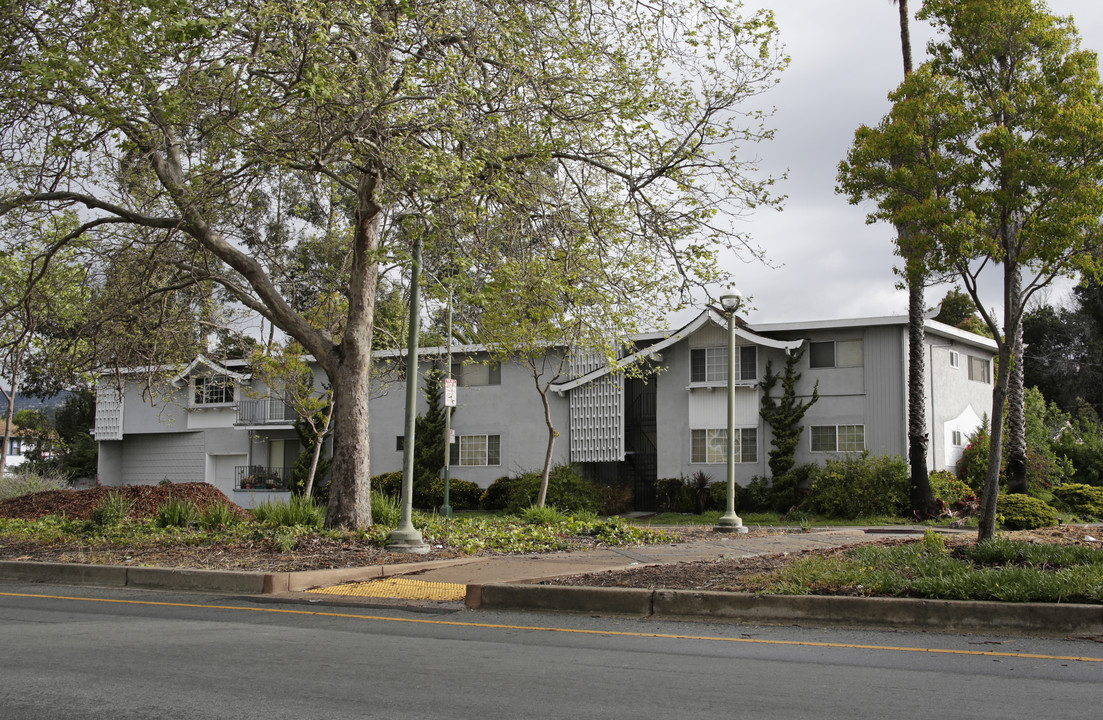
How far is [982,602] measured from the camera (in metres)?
8.12

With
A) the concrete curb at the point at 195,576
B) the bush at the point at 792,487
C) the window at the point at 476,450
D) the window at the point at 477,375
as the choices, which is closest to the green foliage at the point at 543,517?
the concrete curb at the point at 195,576

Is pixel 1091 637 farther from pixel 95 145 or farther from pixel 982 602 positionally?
pixel 95 145

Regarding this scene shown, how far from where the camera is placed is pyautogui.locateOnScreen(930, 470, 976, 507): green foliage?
27891 mm

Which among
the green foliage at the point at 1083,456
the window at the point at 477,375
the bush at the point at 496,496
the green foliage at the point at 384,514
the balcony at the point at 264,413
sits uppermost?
the window at the point at 477,375

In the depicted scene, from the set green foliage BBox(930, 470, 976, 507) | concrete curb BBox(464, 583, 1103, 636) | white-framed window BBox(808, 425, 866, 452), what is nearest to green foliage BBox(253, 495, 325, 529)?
concrete curb BBox(464, 583, 1103, 636)

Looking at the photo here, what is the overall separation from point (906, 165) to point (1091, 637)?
7581 millimetres

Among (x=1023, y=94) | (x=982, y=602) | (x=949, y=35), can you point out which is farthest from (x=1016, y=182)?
(x=982, y=602)

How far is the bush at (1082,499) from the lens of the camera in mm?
25391

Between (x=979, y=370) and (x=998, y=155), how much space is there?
2384cm

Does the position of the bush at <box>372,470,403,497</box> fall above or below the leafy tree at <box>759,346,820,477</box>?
below

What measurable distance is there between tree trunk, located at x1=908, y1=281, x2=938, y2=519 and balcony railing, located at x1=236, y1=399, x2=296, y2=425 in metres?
23.6

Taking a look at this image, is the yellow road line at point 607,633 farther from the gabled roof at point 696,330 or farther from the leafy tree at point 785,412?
the leafy tree at point 785,412

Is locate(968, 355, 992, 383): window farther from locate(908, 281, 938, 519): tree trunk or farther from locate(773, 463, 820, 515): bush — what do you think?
locate(773, 463, 820, 515): bush

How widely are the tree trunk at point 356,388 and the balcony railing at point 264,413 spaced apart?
79.5 feet
